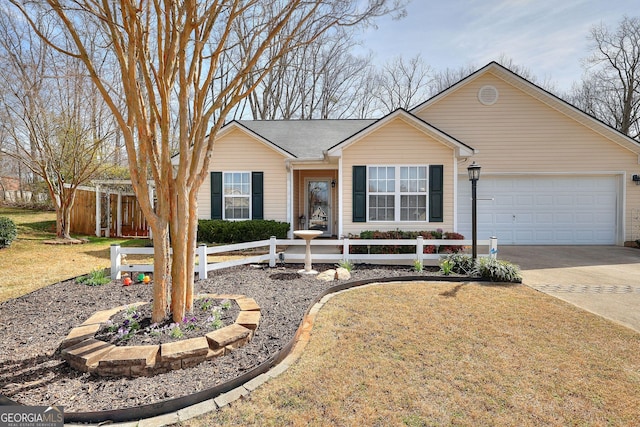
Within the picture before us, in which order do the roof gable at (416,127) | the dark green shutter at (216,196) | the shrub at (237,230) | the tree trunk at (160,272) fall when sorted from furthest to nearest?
1. the dark green shutter at (216,196)
2. the shrub at (237,230)
3. the roof gable at (416,127)
4. the tree trunk at (160,272)

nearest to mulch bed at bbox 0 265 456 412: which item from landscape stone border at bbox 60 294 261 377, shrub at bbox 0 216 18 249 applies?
landscape stone border at bbox 60 294 261 377

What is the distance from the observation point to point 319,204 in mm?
13445

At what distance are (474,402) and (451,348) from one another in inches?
37.9

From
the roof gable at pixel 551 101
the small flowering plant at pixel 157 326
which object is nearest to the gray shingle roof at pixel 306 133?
the roof gable at pixel 551 101

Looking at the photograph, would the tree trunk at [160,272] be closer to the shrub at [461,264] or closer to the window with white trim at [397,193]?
the shrub at [461,264]

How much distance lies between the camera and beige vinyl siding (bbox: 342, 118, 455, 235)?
31.8 ft

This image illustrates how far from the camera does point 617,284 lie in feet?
20.7

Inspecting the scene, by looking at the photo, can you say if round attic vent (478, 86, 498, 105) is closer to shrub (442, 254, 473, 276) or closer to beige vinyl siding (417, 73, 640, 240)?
beige vinyl siding (417, 73, 640, 240)

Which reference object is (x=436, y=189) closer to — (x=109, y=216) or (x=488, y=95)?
(x=488, y=95)

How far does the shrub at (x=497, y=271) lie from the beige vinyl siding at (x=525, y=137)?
228 inches

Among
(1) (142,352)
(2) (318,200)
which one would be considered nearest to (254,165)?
(2) (318,200)

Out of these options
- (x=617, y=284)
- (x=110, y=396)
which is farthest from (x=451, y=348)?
(x=617, y=284)

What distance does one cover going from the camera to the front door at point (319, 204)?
1339 centimetres

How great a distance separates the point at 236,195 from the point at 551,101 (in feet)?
38.9
